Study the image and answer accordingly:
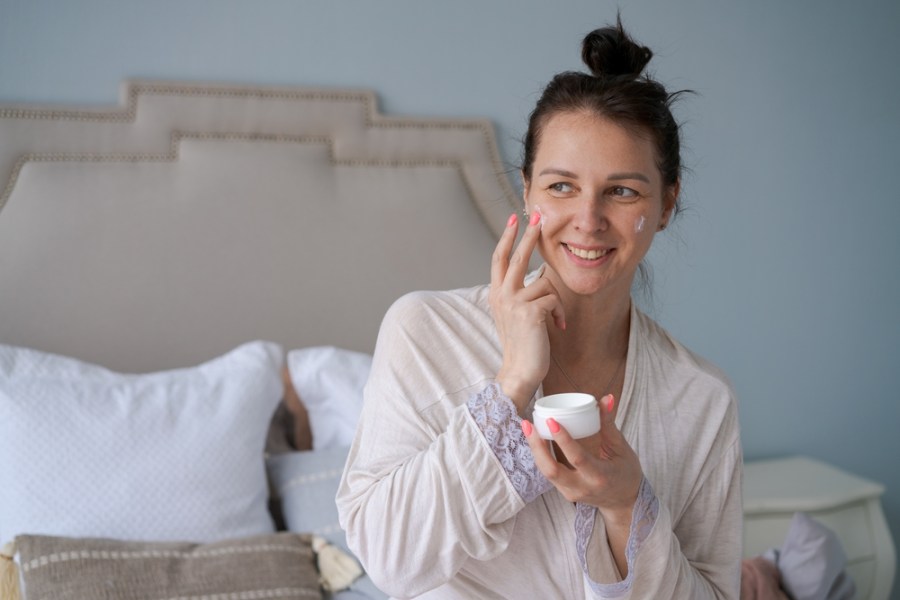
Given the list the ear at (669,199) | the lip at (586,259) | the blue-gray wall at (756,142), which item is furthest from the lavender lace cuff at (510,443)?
the blue-gray wall at (756,142)

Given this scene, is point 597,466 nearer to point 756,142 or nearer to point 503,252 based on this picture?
point 503,252

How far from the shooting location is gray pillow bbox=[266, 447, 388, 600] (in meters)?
2.08

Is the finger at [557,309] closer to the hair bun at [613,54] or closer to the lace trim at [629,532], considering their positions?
the lace trim at [629,532]

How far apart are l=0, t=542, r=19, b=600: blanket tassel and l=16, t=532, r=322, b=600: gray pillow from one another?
0.16 ft

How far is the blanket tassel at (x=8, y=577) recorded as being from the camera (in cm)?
178

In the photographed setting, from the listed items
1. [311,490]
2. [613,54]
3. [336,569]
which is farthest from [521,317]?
[311,490]

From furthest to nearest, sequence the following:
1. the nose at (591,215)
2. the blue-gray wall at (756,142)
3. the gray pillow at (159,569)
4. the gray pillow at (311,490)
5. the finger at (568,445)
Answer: the blue-gray wall at (756,142)
the gray pillow at (311,490)
the gray pillow at (159,569)
the nose at (591,215)
the finger at (568,445)

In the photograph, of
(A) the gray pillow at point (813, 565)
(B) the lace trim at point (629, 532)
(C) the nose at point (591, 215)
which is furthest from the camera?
(A) the gray pillow at point (813, 565)

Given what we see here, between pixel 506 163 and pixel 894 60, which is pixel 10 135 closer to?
pixel 506 163

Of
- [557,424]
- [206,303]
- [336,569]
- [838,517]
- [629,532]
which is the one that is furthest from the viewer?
[838,517]

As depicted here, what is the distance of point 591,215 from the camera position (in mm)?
1353

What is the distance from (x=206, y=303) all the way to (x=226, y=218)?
0.77 feet

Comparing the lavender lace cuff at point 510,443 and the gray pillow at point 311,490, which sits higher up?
the lavender lace cuff at point 510,443

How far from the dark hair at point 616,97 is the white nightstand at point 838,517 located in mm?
1537
